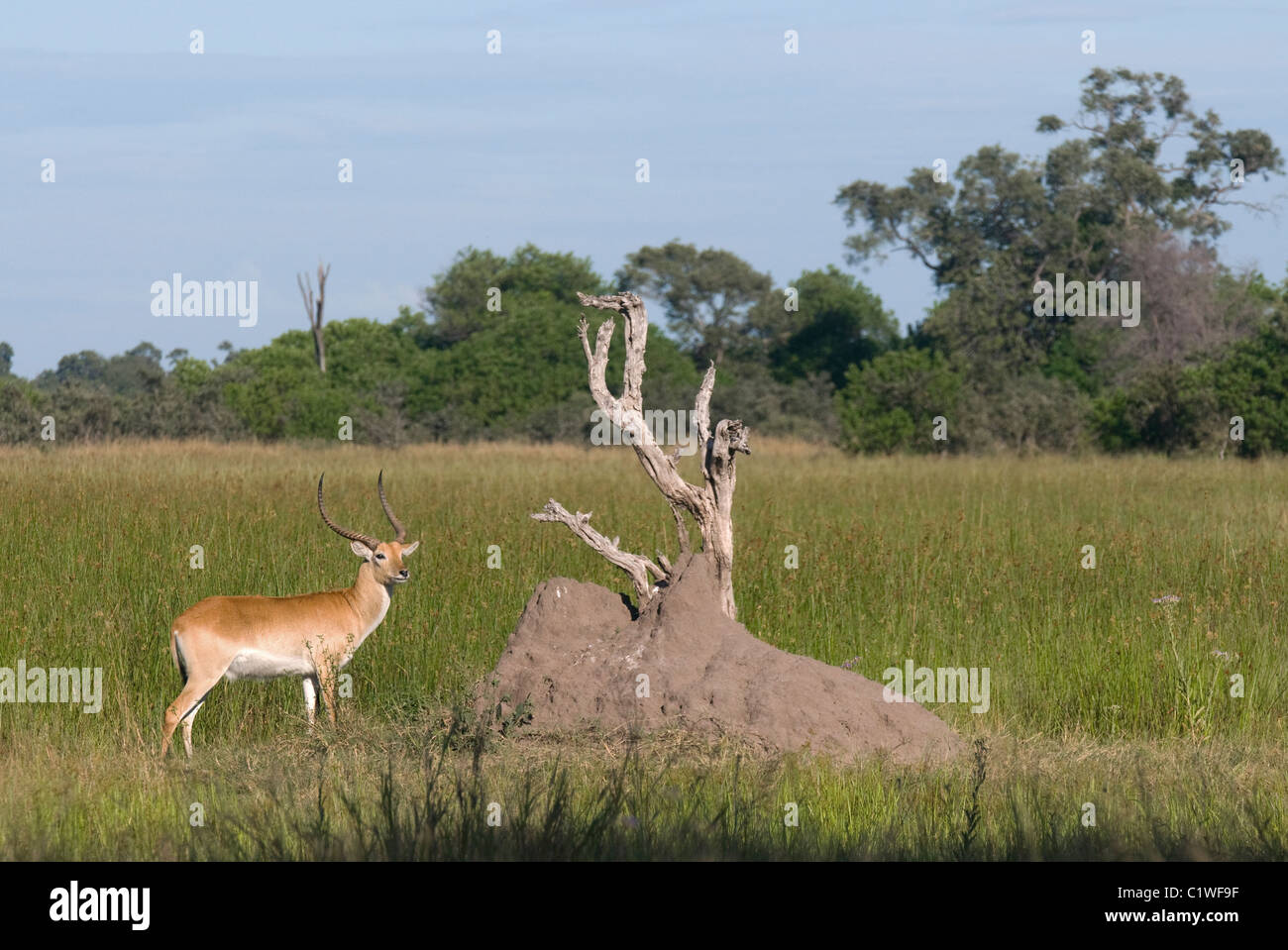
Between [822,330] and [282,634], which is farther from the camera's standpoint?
[822,330]

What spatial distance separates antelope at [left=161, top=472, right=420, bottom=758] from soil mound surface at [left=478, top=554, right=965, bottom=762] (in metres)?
0.80

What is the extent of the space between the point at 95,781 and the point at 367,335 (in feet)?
154

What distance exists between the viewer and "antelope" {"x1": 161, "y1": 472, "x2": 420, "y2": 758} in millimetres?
6633

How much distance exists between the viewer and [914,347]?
39.8 metres

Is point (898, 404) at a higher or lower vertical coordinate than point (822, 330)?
lower

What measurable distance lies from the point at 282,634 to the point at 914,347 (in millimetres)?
34603

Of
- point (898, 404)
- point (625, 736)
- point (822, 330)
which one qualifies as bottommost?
point (625, 736)

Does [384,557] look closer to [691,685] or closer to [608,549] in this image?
[608,549]

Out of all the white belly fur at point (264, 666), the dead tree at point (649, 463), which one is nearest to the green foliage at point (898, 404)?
the dead tree at point (649, 463)

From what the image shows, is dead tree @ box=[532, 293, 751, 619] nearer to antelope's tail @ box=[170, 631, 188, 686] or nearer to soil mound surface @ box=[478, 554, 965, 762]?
soil mound surface @ box=[478, 554, 965, 762]

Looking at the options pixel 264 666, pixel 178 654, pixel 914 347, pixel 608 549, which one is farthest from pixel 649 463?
pixel 914 347

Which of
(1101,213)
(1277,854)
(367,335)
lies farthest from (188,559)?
(367,335)

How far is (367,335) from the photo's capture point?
51.8 metres

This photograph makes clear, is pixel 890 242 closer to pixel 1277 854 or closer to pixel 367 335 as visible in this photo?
pixel 367 335
